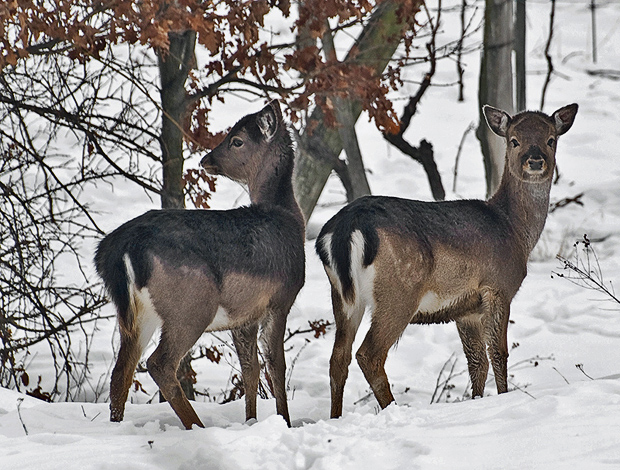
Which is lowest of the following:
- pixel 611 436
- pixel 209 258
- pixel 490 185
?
pixel 611 436

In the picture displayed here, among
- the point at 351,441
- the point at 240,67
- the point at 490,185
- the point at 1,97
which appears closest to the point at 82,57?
the point at 1,97

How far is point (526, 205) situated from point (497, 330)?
0.91 metres

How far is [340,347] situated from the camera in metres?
5.30

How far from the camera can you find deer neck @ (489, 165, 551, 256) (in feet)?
19.2

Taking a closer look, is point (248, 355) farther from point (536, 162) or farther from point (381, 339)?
point (536, 162)

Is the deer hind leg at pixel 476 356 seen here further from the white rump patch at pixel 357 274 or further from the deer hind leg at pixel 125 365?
the deer hind leg at pixel 125 365

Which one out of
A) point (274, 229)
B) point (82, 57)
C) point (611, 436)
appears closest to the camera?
point (611, 436)

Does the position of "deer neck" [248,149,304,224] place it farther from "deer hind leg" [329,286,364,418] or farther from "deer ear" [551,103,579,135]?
"deer ear" [551,103,579,135]

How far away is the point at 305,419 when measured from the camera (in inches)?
220

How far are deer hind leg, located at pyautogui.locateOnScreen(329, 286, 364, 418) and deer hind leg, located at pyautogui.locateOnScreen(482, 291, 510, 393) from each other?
33.1 inches

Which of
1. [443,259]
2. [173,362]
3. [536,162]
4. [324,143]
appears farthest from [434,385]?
[173,362]

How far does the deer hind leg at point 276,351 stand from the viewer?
5.18m

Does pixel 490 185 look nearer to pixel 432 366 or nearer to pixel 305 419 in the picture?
pixel 432 366

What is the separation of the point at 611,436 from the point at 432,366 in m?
4.22
